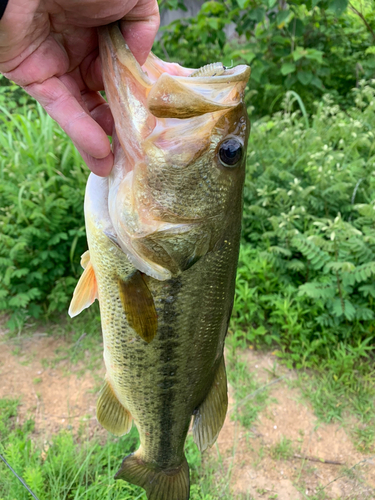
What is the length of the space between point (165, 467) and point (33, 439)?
1436 mm

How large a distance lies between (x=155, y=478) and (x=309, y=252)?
198 cm

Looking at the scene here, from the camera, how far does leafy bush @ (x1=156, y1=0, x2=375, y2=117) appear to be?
5094 millimetres

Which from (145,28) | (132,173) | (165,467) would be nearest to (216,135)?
(132,173)

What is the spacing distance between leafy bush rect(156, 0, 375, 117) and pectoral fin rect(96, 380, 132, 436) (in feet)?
14.2

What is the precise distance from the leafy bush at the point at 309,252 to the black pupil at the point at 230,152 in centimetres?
166

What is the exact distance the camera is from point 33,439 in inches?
106

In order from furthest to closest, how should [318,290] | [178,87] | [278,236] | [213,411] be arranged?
[278,236]
[318,290]
[213,411]
[178,87]

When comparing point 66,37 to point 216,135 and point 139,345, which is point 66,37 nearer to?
point 216,135

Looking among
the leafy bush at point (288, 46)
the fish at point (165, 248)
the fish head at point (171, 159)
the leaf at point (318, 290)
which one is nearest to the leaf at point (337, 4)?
the leafy bush at point (288, 46)

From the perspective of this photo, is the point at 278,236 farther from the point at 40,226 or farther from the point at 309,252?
the point at 40,226

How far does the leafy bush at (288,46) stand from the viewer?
509cm

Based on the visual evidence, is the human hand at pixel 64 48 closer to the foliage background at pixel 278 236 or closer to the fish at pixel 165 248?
the fish at pixel 165 248

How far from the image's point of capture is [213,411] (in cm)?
161

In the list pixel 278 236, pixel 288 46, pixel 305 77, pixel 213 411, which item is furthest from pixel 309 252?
pixel 288 46
